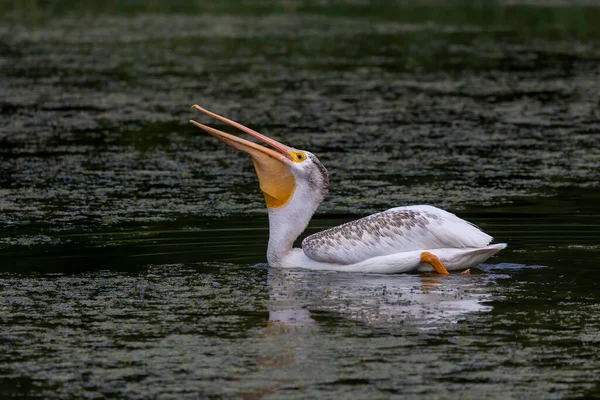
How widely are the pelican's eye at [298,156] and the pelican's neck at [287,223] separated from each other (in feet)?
0.81

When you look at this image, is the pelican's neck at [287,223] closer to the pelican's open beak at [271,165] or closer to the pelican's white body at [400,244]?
the pelican's open beak at [271,165]

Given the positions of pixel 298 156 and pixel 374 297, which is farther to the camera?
pixel 298 156

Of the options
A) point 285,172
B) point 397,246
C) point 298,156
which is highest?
point 298,156

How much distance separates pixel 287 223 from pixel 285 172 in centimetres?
33

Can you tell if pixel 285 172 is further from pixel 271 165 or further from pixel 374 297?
pixel 374 297

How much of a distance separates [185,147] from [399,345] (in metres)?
7.64

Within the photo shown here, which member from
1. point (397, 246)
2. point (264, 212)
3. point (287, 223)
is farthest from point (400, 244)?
point (264, 212)

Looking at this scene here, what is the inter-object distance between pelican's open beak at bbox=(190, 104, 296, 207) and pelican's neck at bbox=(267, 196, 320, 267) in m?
0.06

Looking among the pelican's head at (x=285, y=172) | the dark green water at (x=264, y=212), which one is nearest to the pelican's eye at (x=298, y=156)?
the pelican's head at (x=285, y=172)

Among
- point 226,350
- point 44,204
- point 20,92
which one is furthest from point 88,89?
point 226,350

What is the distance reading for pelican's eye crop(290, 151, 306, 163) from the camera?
824 cm

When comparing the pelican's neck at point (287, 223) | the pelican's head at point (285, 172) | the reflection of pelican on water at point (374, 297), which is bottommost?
the reflection of pelican on water at point (374, 297)

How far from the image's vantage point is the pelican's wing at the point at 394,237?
778cm

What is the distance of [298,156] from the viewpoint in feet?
27.1
